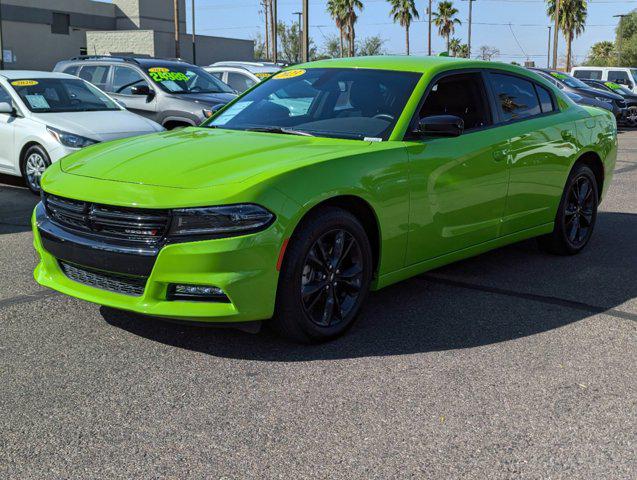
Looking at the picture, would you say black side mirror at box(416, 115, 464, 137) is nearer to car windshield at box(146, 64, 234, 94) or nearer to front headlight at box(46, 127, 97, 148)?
front headlight at box(46, 127, 97, 148)

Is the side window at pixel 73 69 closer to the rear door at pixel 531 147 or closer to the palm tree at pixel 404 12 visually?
the rear door at pixel 531 147

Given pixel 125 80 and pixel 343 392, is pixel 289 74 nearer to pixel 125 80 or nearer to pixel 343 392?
pixel 343 392

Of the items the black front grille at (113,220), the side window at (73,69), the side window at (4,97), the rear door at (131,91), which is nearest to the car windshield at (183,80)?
the rear door at (131,91)

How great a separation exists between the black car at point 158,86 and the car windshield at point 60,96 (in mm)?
1611

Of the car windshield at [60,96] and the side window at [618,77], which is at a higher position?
the side window at [618,77]

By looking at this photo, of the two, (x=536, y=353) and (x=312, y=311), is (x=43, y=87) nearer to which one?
(x=312, y=311)

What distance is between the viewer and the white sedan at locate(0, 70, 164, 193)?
378 inches

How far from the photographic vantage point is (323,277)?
443 cm

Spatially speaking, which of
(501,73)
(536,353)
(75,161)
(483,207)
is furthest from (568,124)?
(75,161)

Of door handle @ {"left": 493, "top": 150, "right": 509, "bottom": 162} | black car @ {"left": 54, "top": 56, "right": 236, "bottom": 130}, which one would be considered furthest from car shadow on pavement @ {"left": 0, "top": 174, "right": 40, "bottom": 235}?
door handle @ {"left": 493, "top": 150, "right": 509, "bottom": 162}

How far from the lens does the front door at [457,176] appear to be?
16.2 feet

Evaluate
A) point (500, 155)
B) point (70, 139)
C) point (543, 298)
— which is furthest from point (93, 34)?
point (543, 298)

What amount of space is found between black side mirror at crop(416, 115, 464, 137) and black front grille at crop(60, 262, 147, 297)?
197cm

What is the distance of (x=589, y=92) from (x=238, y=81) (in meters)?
10.5
